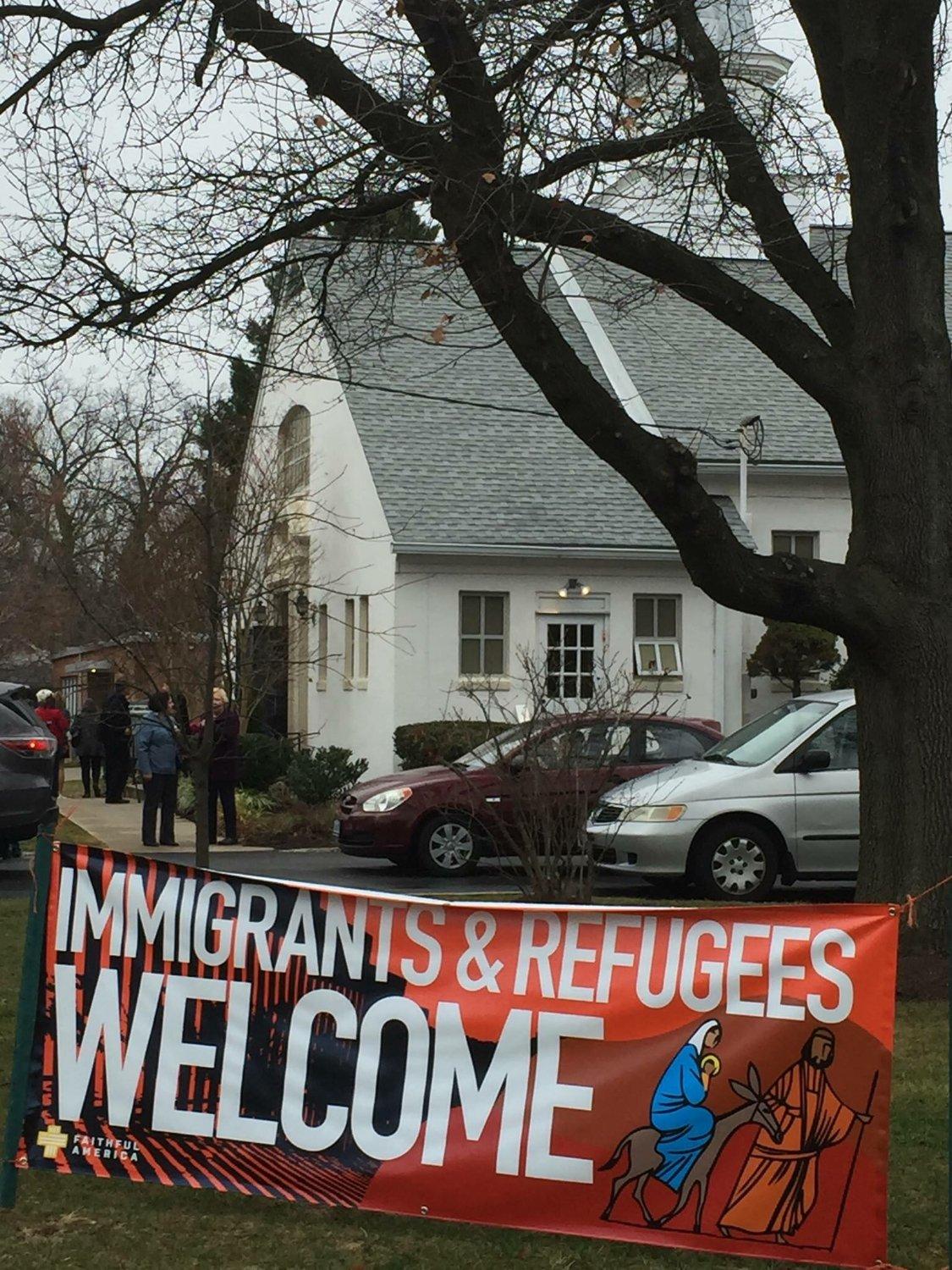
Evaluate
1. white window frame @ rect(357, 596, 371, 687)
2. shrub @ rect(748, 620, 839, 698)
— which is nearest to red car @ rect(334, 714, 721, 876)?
shrub @ rect(748, 620, 839, 698)

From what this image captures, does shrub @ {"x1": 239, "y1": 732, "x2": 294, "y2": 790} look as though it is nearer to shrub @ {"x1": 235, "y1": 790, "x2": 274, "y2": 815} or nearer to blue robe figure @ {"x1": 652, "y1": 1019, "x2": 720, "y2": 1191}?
shrub @ {"x1": 235, "y1": 790, "x2": 274, "y2": 815}

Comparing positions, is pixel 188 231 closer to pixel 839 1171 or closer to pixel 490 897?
pixel 490 897

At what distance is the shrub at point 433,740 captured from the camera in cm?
2270

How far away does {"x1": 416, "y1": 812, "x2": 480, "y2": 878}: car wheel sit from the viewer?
16719mm

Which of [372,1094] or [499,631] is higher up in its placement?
[499,631]

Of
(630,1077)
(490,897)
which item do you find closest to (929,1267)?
(630,1077)

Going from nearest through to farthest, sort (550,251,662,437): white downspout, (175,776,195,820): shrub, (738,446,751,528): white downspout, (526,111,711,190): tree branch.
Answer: (526,111,711,190): tree branch, (175,776,195,820): shrub, (738,446,751,528): white downspout, (550,251,662,437): white downspout

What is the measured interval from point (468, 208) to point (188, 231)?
232 centimetres

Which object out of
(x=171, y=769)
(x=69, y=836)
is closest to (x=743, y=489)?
(x=171, y=769)

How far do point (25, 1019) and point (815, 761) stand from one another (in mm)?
10154

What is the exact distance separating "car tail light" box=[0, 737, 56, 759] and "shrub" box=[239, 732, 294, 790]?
8743 mm

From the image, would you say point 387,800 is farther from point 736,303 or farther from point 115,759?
point 115,759

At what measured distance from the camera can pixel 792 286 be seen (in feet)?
35.6

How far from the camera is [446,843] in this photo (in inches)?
659
